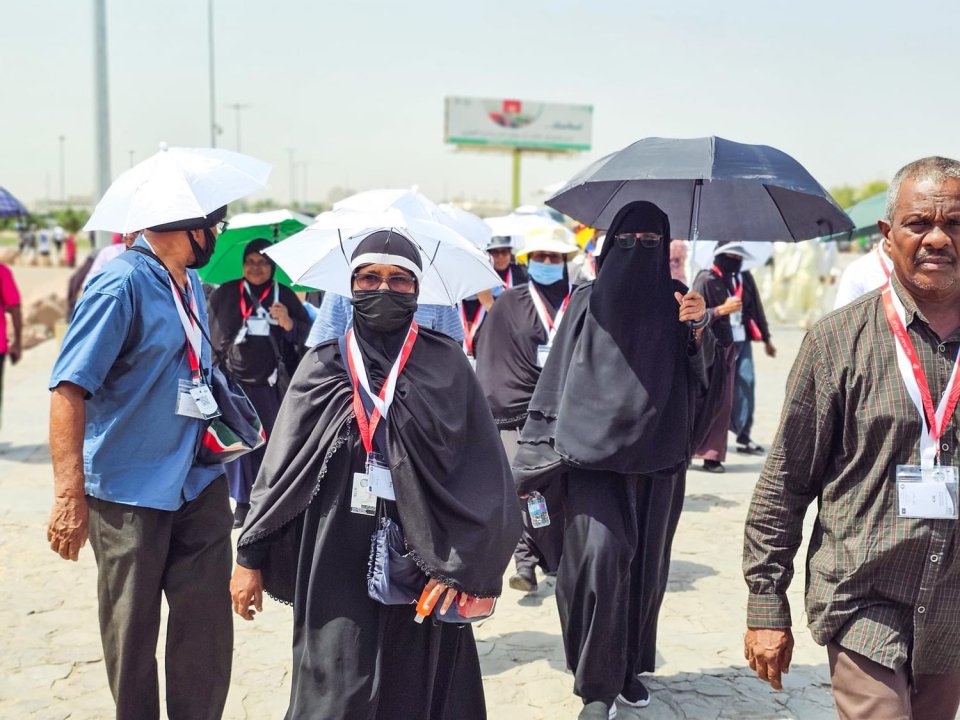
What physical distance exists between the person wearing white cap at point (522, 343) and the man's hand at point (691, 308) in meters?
1.47

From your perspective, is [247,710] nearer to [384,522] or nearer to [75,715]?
[75,715]

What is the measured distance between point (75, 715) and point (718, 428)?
6322 mm

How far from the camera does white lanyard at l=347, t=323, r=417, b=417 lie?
3.27 metres

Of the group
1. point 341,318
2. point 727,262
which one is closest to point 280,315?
point 341,318

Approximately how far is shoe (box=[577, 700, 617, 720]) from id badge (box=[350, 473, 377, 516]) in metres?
1.59

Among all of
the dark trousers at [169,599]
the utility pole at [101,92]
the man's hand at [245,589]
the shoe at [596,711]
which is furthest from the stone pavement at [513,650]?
the utility pole at [101,92]

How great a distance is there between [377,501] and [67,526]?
100 cm

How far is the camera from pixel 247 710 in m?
4.53

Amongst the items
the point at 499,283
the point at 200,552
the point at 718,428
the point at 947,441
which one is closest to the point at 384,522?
the point at 200,552

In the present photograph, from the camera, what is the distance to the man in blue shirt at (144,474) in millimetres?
3416

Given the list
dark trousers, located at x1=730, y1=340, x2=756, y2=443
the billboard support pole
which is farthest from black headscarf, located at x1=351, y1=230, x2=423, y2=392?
the billboard support pole

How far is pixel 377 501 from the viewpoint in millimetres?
3299

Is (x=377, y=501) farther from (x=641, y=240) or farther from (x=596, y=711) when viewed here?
(x=641, y=240)

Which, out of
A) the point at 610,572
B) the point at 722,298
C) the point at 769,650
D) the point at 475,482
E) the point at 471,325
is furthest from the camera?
the point at 722,298
